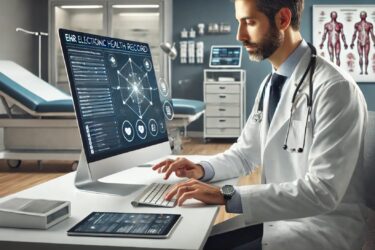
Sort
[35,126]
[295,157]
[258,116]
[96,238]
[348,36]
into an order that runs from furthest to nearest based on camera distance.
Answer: [348,36] < [35,126] < [258,116] < [295,157] < [96,238]


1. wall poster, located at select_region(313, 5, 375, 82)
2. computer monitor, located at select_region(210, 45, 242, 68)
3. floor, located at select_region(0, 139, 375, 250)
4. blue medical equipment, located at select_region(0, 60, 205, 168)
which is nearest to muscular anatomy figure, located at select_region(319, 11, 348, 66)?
wall poster, located at select_region(313, 5, 375, 82)

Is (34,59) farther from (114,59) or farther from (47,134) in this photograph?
(114,59)

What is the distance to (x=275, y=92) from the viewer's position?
1240 millimetres

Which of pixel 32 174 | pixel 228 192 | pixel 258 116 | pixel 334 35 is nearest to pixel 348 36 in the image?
pixel 334 35

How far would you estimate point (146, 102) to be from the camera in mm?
1429

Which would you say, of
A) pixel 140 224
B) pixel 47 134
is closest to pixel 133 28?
pixel 47 134

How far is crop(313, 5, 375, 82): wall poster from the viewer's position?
21.6 ft

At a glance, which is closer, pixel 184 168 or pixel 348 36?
pixel 184 168

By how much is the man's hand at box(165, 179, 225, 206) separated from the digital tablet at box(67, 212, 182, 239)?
3.2 inches

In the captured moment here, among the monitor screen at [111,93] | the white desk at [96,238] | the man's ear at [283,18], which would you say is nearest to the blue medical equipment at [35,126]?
the monitor screen at [111,93]

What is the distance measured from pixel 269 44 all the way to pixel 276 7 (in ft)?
0.27

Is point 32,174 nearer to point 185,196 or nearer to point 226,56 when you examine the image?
point 185,196

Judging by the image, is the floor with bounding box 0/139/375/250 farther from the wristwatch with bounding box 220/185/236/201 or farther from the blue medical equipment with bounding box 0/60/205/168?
the wristwatch with bounding box 220/185/236/201

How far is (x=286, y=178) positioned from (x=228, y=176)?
22 cm
